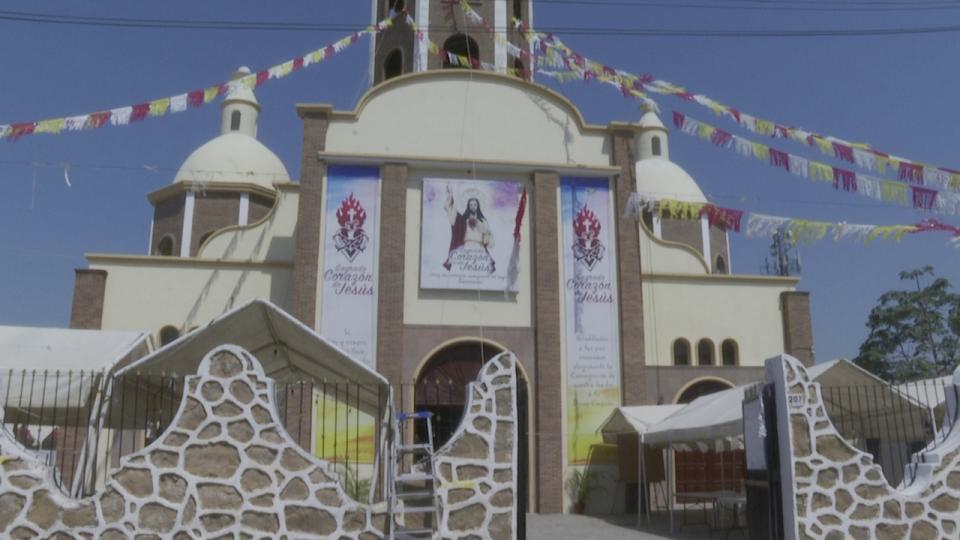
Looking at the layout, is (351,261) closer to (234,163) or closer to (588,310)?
(588,310)

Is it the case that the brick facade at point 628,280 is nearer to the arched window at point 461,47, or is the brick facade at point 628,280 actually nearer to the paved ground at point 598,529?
the paved ground at point 598,529

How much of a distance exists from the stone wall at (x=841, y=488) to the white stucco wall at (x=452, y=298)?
376 inches

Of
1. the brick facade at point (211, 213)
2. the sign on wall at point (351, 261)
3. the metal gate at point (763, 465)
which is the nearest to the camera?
the metal gate at point (763, 465)

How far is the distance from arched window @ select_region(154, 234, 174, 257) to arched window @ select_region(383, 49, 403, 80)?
9766 millimetres

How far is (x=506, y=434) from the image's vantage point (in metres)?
10.3

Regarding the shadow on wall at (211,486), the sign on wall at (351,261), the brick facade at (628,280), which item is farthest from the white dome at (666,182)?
the shadow on wall at (211,486)

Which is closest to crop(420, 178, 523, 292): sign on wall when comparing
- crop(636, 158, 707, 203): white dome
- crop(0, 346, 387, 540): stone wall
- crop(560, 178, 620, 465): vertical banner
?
crop(560, 178, 620, 465): vertical banner

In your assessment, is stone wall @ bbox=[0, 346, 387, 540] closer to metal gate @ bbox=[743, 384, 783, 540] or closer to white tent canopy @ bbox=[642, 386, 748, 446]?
metal gate @ bbox=[743, 384, 783, 540]

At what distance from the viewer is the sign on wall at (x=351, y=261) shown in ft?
62.4

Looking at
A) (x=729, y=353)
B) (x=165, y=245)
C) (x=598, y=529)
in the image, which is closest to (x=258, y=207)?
(x=165, y=245)

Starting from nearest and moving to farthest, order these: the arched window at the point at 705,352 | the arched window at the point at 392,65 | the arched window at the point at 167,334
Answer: the arched window at the point at 167,334 < the arched window at the point at 705,352 < the arched window at the point at 392,65

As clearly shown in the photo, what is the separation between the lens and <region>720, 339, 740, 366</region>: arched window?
2267 centimetres

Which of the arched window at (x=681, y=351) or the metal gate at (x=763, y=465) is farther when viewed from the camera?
the arched window at (x=681, y=351)

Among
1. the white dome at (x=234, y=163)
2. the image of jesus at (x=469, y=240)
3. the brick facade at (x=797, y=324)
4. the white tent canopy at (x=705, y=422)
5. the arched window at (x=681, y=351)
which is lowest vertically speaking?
the white tent canopy at (x=705, y=422)
